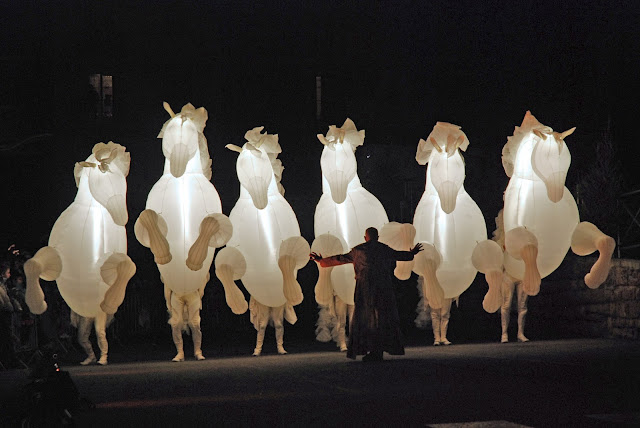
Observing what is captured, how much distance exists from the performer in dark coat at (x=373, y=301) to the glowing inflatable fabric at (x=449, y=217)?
1641 mm

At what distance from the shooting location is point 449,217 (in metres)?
13.5

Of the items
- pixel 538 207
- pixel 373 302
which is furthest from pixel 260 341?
pixel 538 207

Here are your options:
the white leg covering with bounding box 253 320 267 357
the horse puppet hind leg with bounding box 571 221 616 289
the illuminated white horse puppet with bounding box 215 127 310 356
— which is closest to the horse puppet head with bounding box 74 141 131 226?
the illuminated white horse puppet with bounding box 215 127 310 356

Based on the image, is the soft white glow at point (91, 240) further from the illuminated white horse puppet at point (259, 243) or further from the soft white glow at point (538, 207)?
Answer: the soft white glow at point (538, 207)

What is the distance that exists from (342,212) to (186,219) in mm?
2061

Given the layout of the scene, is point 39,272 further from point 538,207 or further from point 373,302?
point 538,207

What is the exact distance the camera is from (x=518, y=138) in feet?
45.2

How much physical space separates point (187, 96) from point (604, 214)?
7.28m

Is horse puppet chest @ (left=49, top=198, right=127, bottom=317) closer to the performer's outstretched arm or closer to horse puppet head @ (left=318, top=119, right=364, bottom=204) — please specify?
the performer's outstretched arm

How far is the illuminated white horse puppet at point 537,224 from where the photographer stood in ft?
43.3

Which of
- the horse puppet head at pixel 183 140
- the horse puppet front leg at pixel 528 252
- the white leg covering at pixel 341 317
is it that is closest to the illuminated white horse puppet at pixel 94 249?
the horse puppet head at pixel 183 140

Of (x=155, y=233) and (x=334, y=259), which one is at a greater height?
(x=155, y=233)

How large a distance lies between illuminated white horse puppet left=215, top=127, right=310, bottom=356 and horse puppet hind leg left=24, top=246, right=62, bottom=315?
75.7 inches

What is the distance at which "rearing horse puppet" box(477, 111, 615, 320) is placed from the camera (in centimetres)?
1321
